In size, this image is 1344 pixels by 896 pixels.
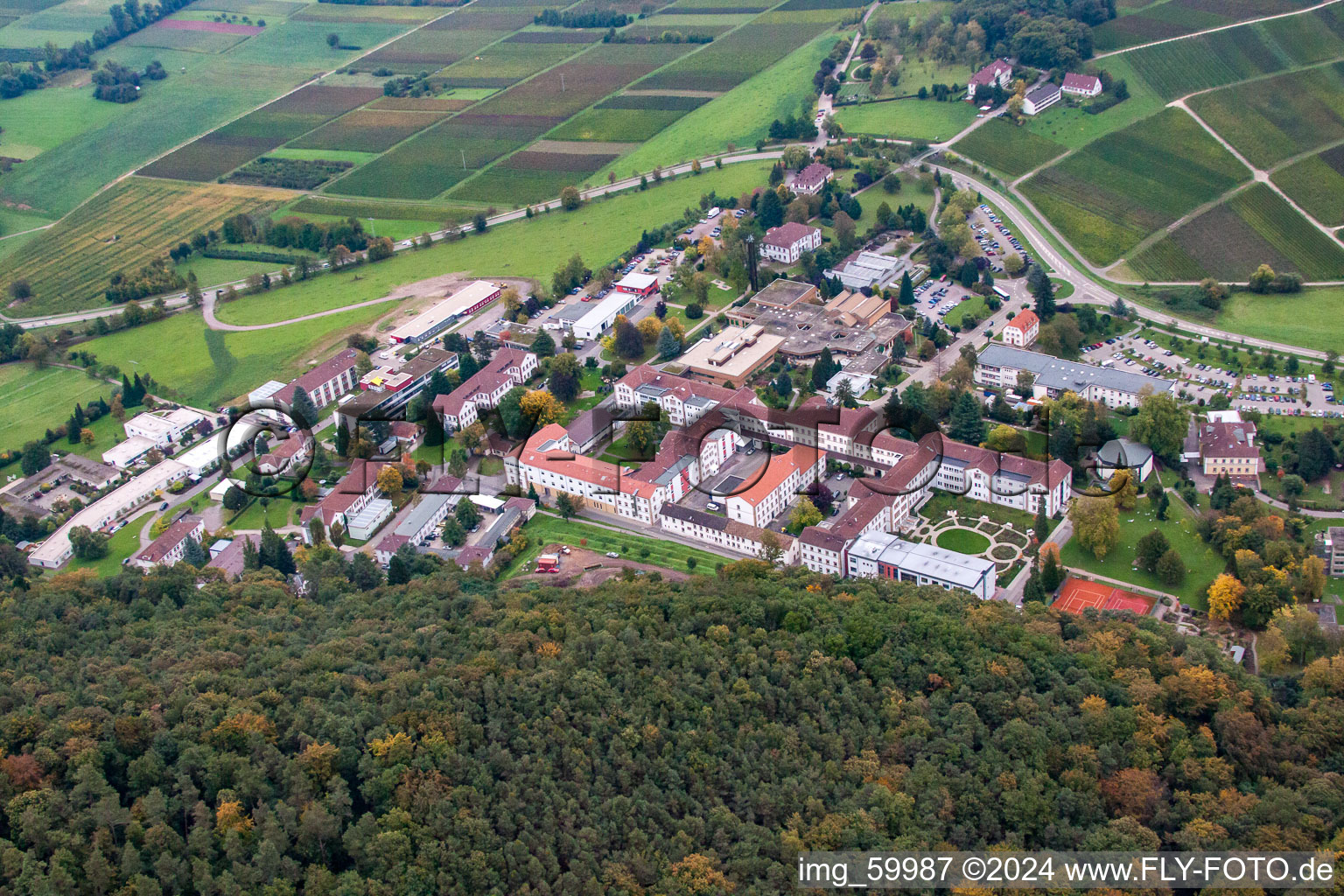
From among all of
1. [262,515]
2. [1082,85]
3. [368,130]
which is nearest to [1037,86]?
[1082,85]

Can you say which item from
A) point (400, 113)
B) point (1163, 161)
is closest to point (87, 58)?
point (400, 113)

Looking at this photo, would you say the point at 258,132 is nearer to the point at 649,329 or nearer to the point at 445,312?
the point at 445,312

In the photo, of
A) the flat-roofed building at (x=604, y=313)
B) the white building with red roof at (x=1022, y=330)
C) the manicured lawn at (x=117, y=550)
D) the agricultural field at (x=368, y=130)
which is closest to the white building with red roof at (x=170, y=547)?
the manicured lawn at (x=117, y=550)

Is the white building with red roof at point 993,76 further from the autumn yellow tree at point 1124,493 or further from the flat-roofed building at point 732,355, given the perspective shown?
the autumn yellow tree at point 1124,493

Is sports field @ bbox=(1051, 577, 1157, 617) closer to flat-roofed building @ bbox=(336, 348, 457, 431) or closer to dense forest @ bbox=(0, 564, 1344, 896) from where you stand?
dense forest @ bbox=(0, 564, 1344, 896)

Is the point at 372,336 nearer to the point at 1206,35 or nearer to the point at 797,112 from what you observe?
the point at 797,112

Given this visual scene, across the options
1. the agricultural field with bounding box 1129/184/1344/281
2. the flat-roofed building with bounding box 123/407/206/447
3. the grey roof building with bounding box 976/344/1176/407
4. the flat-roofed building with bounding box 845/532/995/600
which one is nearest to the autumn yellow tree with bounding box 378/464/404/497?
the flat-roofed building with bounding box 123/407/206/447
